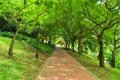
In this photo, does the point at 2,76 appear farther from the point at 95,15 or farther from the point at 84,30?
the point at 84,30

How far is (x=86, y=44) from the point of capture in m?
52.3

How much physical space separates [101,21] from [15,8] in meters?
8.95

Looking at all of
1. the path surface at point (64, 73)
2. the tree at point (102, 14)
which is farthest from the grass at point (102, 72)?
the tree at point (102, 14)

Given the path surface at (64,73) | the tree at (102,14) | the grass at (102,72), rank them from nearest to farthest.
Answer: the path surface at (64,73)
the grass at (102,72)
the tree at (102,14)

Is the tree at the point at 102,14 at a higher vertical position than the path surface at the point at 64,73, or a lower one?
higher

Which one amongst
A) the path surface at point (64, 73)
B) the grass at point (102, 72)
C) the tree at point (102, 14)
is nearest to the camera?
the path surface at point (64, 73)

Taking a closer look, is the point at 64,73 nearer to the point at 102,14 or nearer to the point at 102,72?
the point at 102,72

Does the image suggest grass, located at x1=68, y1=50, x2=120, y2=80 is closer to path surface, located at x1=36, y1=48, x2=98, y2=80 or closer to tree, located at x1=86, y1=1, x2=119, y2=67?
path surface, located at x1=36, y1=48, x2=98, y2=80

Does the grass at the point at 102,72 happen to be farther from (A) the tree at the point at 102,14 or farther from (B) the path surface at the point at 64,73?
(A) the tree at the point at 102,14

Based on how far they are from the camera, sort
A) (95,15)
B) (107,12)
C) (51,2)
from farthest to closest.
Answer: (95,15) → (107,12) → (51,2)

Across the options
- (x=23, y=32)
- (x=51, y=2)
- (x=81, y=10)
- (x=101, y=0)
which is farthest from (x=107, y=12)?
(x=23, y=32)

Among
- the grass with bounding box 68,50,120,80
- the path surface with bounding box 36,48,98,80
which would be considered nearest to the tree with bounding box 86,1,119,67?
the grass with bounding box 68,50,120,80

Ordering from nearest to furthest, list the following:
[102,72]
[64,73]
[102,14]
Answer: [64,73], [102,72], [102,14]

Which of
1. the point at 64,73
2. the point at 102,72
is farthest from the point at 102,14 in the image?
the point at 64,73
